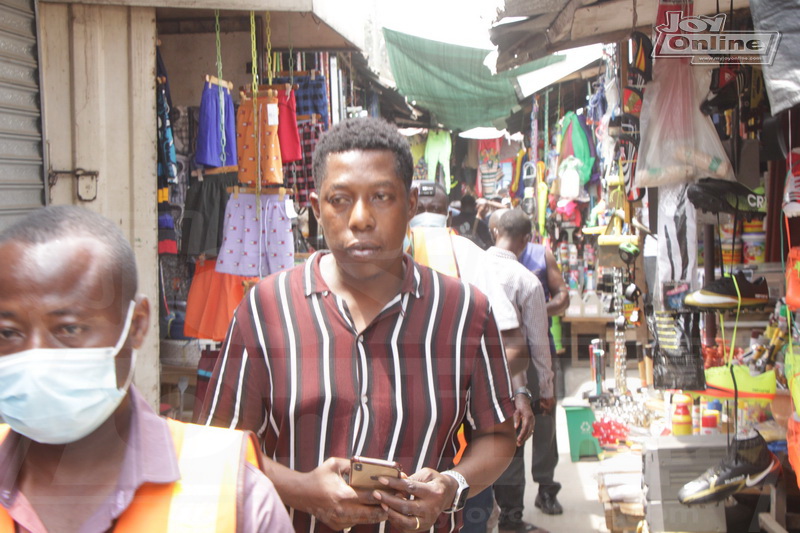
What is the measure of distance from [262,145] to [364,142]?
2.51 m

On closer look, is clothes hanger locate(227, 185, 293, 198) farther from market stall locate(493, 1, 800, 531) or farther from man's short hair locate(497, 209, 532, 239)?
market stall locate(493, 1, 800, 531)

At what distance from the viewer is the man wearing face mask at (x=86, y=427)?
37.8 inches

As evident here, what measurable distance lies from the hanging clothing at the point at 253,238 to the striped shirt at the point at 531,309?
1.14m

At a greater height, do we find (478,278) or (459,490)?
(478,278)

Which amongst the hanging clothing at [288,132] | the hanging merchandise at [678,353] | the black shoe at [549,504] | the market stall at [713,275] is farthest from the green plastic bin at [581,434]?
the hanging clothing at [288,132]

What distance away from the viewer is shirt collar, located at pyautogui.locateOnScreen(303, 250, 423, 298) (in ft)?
5.14

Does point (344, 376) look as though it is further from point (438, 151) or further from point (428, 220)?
point (438, 151)

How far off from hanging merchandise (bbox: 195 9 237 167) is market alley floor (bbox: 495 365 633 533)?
2.45 meters

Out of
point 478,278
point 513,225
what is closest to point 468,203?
point 513,225

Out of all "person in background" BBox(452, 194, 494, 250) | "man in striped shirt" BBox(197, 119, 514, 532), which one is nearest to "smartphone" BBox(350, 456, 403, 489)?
"man in striped shirt" BBox(197, 119, 514, 532)

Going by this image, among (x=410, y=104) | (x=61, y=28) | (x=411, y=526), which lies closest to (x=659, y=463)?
(x=411, y=526)

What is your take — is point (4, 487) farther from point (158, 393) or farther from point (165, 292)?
point (165, 292)

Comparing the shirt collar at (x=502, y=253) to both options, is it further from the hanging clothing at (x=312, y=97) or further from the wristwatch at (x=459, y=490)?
the wristwatch at (x=459, y=490)

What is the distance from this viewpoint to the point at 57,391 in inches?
37.6
